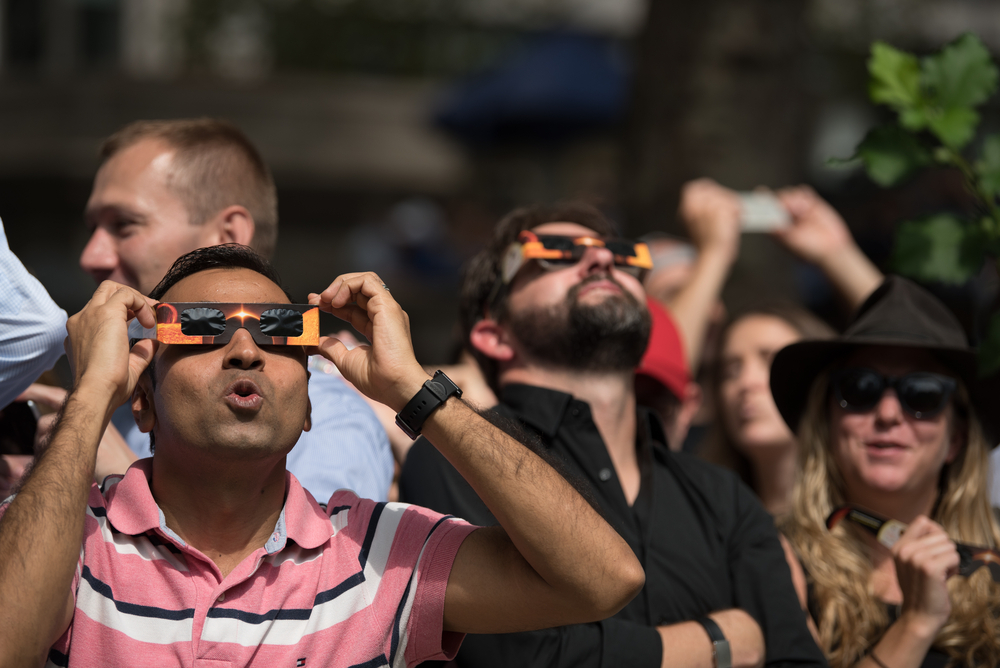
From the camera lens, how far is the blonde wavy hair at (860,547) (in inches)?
128

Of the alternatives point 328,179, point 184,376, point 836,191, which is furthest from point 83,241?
point 184,376

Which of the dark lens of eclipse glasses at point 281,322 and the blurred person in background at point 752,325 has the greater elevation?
the dark lens of eclipse glasses at point 281,322

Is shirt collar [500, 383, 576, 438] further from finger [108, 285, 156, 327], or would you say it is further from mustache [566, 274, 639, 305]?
finger [108, 285, 156, 327]

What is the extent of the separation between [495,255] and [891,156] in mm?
1451

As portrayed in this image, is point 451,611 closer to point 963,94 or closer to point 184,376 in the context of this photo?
point 184,376

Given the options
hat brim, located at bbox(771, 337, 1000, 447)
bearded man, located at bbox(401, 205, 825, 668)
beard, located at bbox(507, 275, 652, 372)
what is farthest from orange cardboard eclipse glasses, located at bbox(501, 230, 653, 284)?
hat brim, located at bbox(771, 337, 1000, 447)

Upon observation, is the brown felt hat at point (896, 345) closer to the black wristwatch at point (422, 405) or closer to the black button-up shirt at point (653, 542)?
the black button-up shirt at point (653, 542)

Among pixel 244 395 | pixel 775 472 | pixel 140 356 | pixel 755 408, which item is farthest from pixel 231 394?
pixel 775 472

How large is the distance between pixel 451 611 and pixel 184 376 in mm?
764

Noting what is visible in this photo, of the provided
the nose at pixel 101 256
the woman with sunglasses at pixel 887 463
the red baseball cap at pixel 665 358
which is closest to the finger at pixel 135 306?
the nose at pixel 101 256

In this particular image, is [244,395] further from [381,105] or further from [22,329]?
[381,105]

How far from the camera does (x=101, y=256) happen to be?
329 centimetres

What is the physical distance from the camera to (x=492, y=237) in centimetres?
392

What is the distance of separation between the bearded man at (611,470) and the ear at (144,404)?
2.97ft
